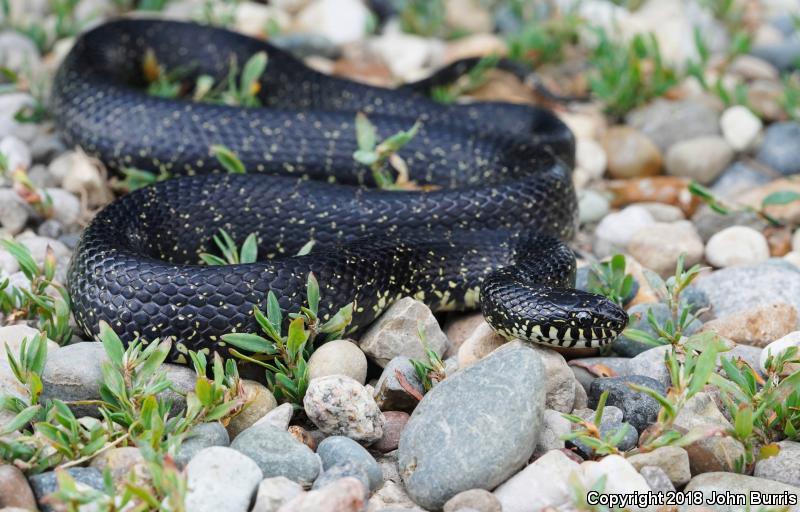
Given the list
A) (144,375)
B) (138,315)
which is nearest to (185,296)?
(138,315)

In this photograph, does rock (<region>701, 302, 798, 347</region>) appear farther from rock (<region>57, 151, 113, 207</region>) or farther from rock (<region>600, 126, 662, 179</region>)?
rock (<region>57, 151, 113, 207</region>)

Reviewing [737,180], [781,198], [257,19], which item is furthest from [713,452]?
[257,19]

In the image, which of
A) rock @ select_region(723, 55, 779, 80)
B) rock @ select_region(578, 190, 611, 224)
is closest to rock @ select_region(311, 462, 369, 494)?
rock @ select_region(578, 190, 611, 224)

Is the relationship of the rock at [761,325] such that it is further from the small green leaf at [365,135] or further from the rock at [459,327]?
the small green leaf at [365,135]

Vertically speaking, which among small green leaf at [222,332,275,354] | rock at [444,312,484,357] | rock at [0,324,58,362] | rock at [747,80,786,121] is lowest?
rock at [444,312,484,357]

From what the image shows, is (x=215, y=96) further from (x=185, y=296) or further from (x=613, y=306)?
(x=613, y=306)
